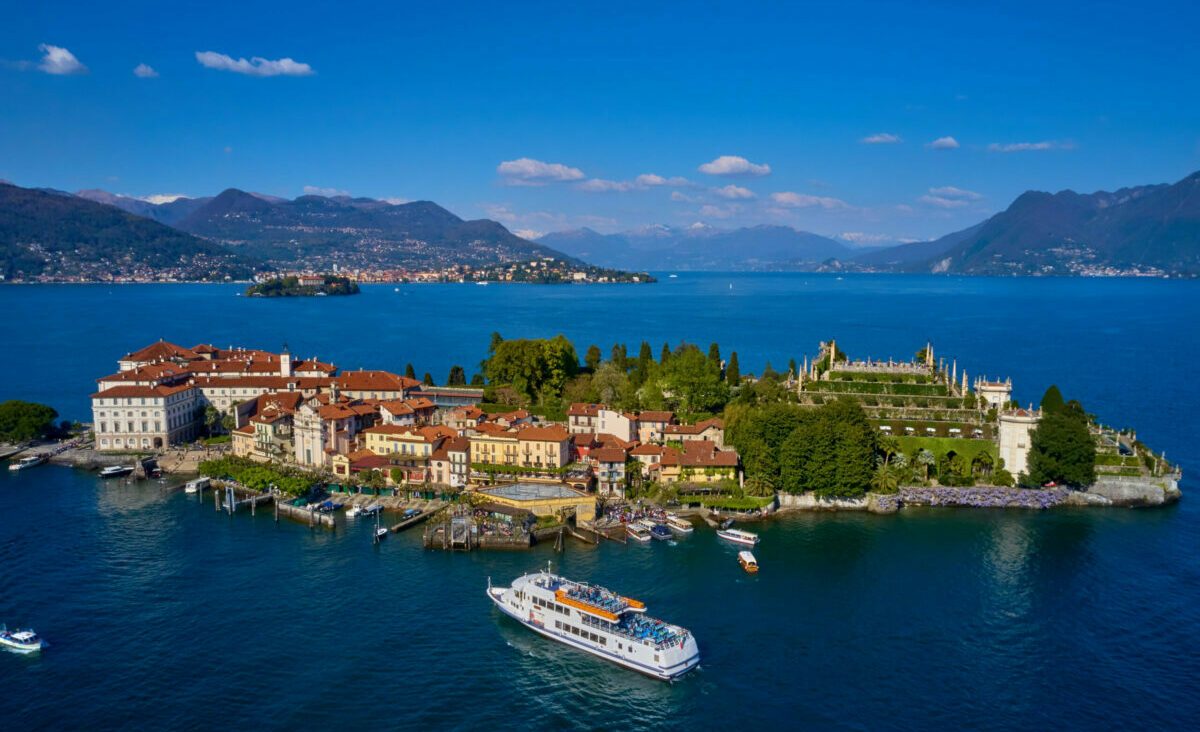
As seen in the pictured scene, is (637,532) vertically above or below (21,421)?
below

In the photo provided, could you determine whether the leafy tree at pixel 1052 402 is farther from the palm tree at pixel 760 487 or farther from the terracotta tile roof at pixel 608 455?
the terracotta tile roof at pixel 608 455

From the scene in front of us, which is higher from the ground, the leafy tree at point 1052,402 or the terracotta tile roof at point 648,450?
the leafy tree at point 1052,402

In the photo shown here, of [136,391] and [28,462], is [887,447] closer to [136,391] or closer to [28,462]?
[136,391]

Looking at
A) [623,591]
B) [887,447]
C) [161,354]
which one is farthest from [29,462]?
[887,447]

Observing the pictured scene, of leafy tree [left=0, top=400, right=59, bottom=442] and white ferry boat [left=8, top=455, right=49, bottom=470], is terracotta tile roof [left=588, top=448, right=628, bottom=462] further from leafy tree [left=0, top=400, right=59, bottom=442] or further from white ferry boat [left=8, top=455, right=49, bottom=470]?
leafy tree [left=0, top=400, right=59, bottom=442]

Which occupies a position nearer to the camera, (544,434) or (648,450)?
(544,434)

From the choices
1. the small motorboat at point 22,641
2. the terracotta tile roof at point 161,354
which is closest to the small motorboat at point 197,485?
the small motorboat at point 22,641

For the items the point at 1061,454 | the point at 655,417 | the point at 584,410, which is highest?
the point at 584,410
